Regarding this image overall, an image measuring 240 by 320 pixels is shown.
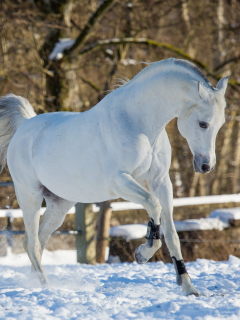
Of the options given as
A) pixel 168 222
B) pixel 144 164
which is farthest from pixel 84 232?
pixel 144 164

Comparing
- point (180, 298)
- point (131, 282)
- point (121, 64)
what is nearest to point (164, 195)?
point (180, 298)

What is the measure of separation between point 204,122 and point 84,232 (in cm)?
321

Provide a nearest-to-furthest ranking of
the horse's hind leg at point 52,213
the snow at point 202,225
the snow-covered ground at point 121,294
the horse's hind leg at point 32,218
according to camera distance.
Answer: the snow-covered ground at point 121,294, the horse's hind leg at point 32,218, the horse's hind leg at point 52,213, the snow at point 202,225

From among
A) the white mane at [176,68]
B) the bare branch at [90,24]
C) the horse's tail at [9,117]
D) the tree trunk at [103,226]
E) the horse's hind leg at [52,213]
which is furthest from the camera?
the bare branch at [90,24]

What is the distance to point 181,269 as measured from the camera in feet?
10.3

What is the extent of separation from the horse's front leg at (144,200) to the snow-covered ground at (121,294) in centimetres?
36

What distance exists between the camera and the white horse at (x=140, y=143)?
2924 mm

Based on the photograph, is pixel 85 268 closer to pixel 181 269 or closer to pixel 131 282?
pixel 131 282

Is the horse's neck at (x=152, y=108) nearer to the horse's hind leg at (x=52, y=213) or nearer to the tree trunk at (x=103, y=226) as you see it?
the horse's hind leg at (x=52, y=213)

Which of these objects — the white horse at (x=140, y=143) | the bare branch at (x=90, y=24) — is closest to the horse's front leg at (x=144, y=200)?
the white horse at (x=140, y=143)

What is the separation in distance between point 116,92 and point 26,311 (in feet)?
5.71

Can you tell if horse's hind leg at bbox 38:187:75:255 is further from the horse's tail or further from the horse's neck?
the horse's neck

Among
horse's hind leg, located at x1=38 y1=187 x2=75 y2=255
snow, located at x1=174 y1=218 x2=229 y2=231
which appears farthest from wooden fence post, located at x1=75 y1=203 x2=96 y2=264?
horse's hind leg, located at x1=38 y1=187 x2=75 y2=255

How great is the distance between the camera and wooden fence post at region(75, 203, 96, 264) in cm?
564
